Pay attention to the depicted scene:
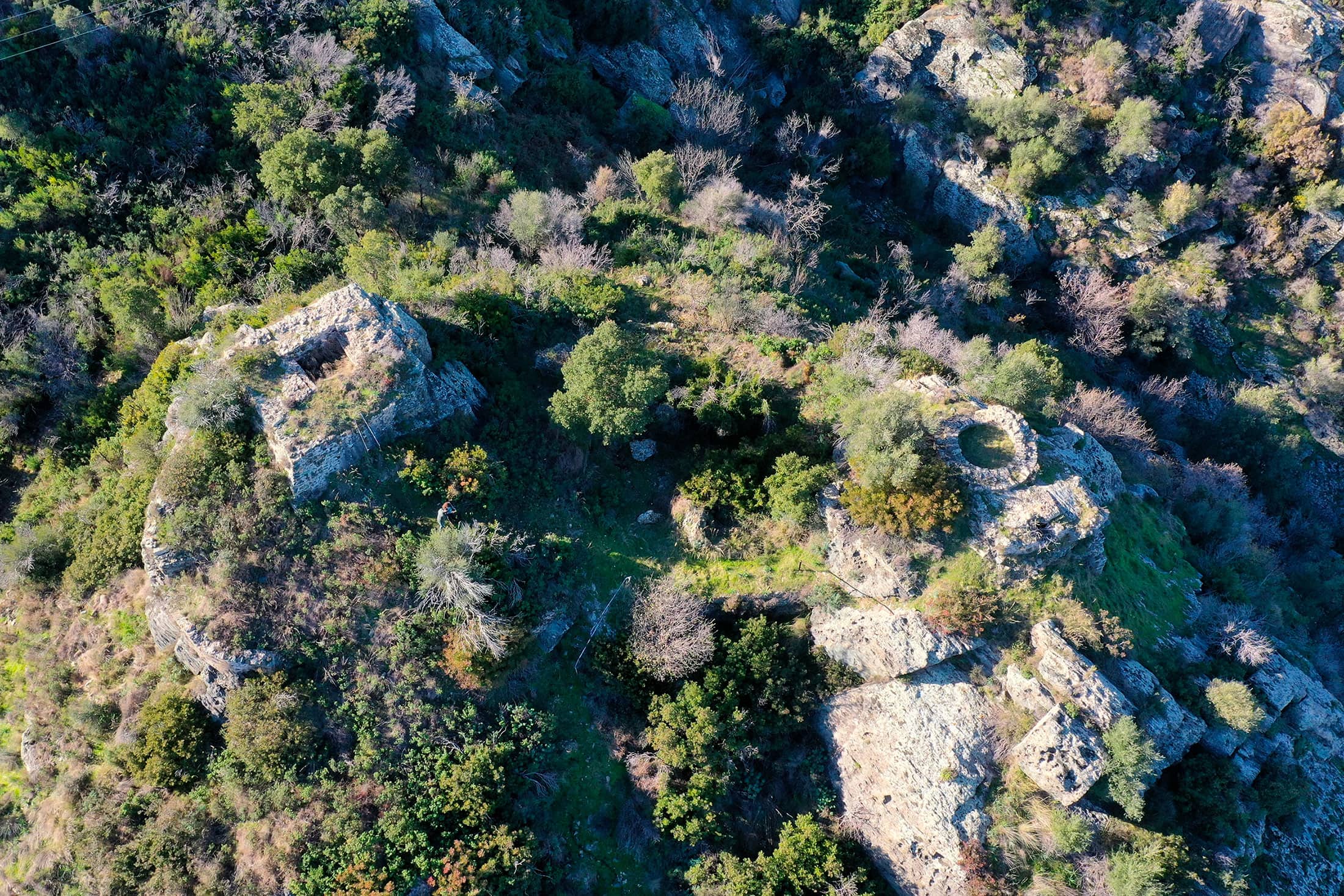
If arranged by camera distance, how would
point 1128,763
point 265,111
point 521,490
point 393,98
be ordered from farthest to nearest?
point 393,98 → point 265,111 → point 521,490 → point 1128,763

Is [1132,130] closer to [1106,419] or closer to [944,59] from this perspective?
[944,59]

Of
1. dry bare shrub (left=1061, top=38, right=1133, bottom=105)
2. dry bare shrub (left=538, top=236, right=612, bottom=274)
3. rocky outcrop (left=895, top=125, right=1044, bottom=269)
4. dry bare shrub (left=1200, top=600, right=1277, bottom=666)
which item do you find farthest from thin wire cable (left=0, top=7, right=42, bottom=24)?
dry bare shrub (left=1061, top=38, right=1133, bottom=105)

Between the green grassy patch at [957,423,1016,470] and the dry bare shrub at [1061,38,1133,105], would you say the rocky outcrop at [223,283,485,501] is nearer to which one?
the green grassy patch at [957,423,1016,470]

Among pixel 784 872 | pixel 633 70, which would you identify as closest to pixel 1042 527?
pixel 784 872

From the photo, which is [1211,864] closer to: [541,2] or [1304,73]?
[541,2]

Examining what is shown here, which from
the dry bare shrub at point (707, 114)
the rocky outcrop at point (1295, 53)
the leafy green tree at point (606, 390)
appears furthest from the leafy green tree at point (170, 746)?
the rocky outcrop at point (1295, 53)

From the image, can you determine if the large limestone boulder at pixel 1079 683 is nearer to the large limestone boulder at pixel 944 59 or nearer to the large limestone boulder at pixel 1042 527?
the large limestone boulder at pixel 1042 527

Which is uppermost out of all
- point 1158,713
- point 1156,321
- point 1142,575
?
point 1156,321
